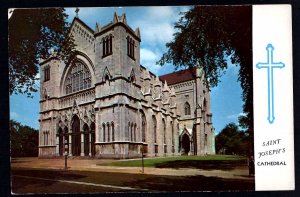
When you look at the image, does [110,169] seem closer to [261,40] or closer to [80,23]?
[80,23]

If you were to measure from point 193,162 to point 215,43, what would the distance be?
245 centimetres

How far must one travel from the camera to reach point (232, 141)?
707cm

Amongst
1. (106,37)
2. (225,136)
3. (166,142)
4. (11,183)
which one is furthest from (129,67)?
(11,183)

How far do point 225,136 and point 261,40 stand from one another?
2.00 metres

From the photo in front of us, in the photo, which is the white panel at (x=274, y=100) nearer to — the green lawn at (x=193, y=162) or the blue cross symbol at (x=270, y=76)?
the blue cross symbol at (x=270, y=76)

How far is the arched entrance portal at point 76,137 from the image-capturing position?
7.36 m

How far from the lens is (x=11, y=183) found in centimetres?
667

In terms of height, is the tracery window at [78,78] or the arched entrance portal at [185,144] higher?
the tracery window at [78,78]

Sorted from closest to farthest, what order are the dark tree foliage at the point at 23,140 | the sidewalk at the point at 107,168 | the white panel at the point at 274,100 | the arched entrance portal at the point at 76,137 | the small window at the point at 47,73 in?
the white panel at the point at 274,100 < the dark tree foliage at the point at 23,140 < the sidewalk at the point at 107,168 < the small window at the point at 47,73 < the arched entrance portal at the point at 76,137

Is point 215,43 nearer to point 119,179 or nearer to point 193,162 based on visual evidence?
point 193,162

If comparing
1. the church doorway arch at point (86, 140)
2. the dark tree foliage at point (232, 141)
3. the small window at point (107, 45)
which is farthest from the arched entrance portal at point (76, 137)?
the dark tree foliage at point (232, 141)

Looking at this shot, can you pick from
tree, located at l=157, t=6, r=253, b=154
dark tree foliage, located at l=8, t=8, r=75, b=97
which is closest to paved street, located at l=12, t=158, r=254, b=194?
tree, located at l=157, t=6, r=253, b=154

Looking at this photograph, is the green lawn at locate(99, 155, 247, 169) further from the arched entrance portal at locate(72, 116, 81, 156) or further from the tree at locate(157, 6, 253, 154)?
the arched entrance portal at locate(72, 116, 81, 156)

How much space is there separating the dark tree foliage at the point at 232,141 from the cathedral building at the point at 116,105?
0.18 m
